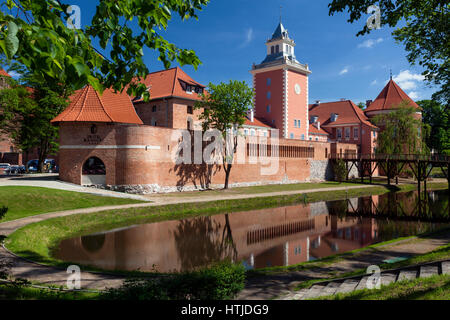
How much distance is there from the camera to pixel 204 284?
18.5 ft

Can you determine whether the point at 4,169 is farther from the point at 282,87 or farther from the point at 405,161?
the point at 405,161

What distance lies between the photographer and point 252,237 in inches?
659

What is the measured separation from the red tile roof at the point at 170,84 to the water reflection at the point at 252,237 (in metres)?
17.2

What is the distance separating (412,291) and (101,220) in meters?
15.8

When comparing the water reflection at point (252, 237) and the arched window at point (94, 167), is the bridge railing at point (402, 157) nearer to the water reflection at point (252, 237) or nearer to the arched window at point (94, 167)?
the water reflection at point (252, 237)

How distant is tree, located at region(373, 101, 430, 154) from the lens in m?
41.1

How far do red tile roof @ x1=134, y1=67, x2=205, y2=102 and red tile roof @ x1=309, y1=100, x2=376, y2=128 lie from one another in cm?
2819

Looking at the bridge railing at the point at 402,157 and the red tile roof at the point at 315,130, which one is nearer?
the bridge railing at the point at 402,157

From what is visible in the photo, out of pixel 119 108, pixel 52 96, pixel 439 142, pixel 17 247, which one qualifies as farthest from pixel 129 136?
pixel 439 142

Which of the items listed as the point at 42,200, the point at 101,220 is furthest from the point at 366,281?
the point at 42,200

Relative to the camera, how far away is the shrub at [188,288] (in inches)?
193

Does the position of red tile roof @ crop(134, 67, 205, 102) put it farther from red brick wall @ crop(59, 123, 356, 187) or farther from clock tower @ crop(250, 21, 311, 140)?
clock tower @ crop(250, 21, 311, 140)

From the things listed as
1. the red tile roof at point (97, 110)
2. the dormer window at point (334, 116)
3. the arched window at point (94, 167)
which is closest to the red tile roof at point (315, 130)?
the dormer window at point (334, 116)

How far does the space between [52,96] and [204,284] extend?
30.6 metres
